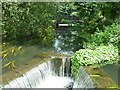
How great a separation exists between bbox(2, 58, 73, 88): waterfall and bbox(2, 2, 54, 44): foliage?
3.41 metres

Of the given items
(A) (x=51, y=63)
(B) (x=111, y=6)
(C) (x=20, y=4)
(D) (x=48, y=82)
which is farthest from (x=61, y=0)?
(D) (x=48, y=82)

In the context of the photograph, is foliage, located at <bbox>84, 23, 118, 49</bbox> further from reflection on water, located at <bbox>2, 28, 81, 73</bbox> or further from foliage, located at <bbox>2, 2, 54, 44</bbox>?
foliage, located at <bbox>2, 2, 54, 44</bbox>

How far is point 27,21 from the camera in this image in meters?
8.85

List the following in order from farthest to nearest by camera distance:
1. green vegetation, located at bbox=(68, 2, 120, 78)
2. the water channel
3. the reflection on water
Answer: green vegetation, located at bbox=(68, 2, 120, 78) < the reflection on water < the water channel

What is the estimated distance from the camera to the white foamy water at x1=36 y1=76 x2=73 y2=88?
5.14 m

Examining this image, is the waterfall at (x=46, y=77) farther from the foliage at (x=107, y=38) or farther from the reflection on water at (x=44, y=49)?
the foliage at (x=107, y=38)

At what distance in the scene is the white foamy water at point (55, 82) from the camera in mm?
5145

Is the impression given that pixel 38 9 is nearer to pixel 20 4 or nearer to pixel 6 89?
pixel 20 4

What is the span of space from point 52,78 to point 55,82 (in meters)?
0.39

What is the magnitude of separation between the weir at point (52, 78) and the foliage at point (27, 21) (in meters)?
3.42

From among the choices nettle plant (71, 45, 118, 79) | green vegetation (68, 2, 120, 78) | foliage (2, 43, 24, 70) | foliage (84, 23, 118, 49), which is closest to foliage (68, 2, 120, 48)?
green vegetation (68, 2, 120, 78)

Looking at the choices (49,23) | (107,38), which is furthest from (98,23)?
(49,23)

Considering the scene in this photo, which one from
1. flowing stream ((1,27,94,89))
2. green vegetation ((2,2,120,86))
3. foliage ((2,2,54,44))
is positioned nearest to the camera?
flowing stream ((1,27,94,89))

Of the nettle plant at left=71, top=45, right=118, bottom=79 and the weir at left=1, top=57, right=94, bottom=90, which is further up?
the nettle plant at left=71, top=45, right=118, bottom=79
